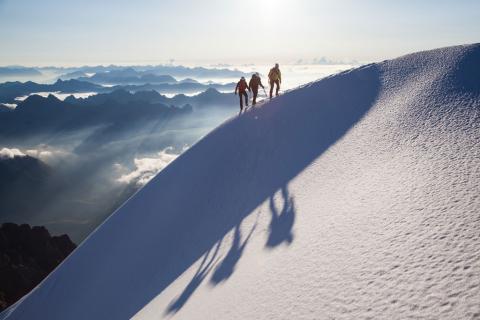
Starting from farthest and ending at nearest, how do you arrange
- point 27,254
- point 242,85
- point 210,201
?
point 27,254 < point 242,85 < point 210,201

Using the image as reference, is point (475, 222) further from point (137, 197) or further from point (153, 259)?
point (137, 197)

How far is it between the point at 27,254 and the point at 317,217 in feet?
337

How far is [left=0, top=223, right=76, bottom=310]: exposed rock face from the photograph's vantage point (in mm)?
70375

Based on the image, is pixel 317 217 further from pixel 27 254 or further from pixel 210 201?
pixel 27 254

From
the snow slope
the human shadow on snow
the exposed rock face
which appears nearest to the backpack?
the human shadow on snow

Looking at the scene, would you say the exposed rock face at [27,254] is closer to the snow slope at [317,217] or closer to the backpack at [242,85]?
the snow slope at [317,217]

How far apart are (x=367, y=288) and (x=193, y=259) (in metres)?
6.74

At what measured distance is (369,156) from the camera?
851cm

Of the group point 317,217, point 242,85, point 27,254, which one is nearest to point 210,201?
point 317,217

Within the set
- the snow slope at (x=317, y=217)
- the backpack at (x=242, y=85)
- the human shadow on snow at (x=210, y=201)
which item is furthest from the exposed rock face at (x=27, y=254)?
the backpack at (x=242, y=85)

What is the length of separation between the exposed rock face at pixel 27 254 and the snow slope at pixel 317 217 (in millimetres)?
66811

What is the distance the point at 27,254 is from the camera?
3369 inches

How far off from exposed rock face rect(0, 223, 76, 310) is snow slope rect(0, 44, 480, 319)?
2630 inches

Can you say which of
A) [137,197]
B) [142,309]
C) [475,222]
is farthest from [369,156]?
[137,197]
